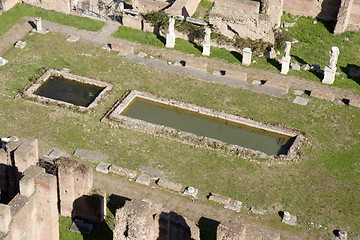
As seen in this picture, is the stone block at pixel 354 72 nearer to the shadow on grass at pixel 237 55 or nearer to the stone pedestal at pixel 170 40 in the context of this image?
the shadow on grass at pixel 237 55

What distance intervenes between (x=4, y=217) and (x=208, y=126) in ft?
41.9

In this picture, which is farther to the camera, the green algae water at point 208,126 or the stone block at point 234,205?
the green algae water at point 208,126

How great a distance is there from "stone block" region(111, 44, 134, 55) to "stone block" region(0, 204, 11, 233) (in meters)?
16.4

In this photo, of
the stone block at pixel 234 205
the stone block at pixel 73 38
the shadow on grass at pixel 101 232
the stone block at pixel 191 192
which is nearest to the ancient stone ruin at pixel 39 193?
the shadow on grass at pixel 101 232

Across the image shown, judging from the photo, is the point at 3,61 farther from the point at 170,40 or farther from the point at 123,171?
the point at 123,171

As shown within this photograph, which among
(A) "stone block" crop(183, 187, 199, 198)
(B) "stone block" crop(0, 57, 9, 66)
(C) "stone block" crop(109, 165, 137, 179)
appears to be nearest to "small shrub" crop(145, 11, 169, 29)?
(B) "stone block" crop(0, 57, 9, 66)

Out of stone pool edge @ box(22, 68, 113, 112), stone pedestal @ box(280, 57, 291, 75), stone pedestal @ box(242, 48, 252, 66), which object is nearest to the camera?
stone pool edge @ box(22, 68, 113, 112)

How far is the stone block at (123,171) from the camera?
30594 millimetres

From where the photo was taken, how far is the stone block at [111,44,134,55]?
38.8 m

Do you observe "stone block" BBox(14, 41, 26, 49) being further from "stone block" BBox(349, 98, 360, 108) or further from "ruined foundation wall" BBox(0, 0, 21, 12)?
"stone block" BBox(349, 98, 360, 108)

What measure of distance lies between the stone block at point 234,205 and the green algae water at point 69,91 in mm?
9014

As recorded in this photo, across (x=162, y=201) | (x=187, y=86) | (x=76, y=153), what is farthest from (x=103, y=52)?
(x=162, y=201)

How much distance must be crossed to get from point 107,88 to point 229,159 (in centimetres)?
730

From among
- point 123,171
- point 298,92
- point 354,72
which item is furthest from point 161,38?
point 123,171
